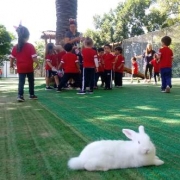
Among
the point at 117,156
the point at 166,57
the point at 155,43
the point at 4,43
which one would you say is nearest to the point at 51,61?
the point at 166,57

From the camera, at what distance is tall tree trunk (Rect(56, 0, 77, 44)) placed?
11755 millimetres

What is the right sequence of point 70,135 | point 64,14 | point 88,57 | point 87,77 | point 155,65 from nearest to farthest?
1. point 70,135
2. point 88,57
3. point 87,77
4. point 64,14
5. point 155,65

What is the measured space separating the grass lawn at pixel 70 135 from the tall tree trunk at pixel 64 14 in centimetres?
594

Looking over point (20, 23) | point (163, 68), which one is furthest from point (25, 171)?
point (163, 68)

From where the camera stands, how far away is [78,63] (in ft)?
31.3

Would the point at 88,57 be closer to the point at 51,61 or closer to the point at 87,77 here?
the point at 87,77

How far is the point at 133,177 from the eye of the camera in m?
2.30

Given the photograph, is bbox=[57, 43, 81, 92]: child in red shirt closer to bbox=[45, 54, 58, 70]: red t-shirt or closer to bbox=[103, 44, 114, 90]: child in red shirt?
bbox=[45, 54, 58, 70]: red t-shirt

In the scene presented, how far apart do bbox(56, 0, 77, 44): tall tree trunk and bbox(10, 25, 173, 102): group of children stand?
3.65ft

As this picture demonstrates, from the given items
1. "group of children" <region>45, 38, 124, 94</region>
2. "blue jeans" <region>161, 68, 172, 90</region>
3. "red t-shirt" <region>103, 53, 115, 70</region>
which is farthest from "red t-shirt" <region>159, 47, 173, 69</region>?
"red t-shirt" <region>103, 53, 115, 70</region>

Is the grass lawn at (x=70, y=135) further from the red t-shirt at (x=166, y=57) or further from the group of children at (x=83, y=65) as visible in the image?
the red t-shirt at (x=166, y=57)

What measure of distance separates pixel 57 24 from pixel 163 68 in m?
4.46

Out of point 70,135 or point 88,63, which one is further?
point 88,63

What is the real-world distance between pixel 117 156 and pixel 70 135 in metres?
1.33
